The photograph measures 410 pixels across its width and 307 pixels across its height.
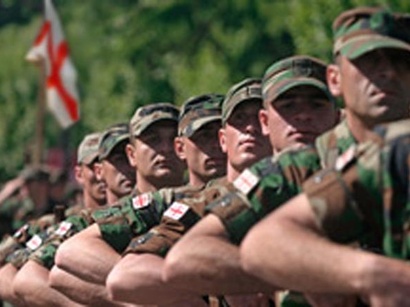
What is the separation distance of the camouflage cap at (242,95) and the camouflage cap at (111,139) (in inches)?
133

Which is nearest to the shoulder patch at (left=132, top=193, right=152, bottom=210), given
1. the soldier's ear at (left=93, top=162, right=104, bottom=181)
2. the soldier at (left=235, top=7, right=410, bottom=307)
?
the soldier at (left=235, top=7, right=410, bottom=307)

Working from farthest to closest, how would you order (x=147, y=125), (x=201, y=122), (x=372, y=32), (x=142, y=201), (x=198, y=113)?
1. (x=147, y=125)
2. (x=198, y=113)
3. (x=201, y=122)
4. (x=142, y=201)
5. (x=372, y=32)

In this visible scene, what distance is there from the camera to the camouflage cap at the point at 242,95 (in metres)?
11.5

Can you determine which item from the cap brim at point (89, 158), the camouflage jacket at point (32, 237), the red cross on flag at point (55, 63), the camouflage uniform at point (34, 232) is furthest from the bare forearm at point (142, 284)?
the red cross on flag at point (55, 63)

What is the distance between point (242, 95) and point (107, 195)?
4.04 metres

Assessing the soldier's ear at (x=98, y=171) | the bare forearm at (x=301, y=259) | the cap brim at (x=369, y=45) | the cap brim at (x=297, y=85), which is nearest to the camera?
the bare forearm at (x=301, y=259)

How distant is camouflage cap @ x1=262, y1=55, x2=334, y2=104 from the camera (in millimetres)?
9977

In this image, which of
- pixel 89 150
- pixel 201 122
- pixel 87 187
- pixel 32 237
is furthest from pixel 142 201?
pixel 89 150

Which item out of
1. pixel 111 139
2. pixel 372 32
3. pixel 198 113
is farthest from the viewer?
pixel 111 139

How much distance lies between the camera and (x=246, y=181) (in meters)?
8.33

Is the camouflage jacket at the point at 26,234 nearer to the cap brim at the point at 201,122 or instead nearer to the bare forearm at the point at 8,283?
the bare forearm at the point at 8,283

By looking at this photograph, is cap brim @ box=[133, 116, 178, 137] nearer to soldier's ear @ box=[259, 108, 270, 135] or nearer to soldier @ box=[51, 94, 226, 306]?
soldier @ box=[51, 94, 226, 306]

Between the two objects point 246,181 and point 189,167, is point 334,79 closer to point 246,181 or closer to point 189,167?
point 246,181

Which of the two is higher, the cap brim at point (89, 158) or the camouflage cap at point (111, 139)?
the camouflage cap at point (111, 139)
